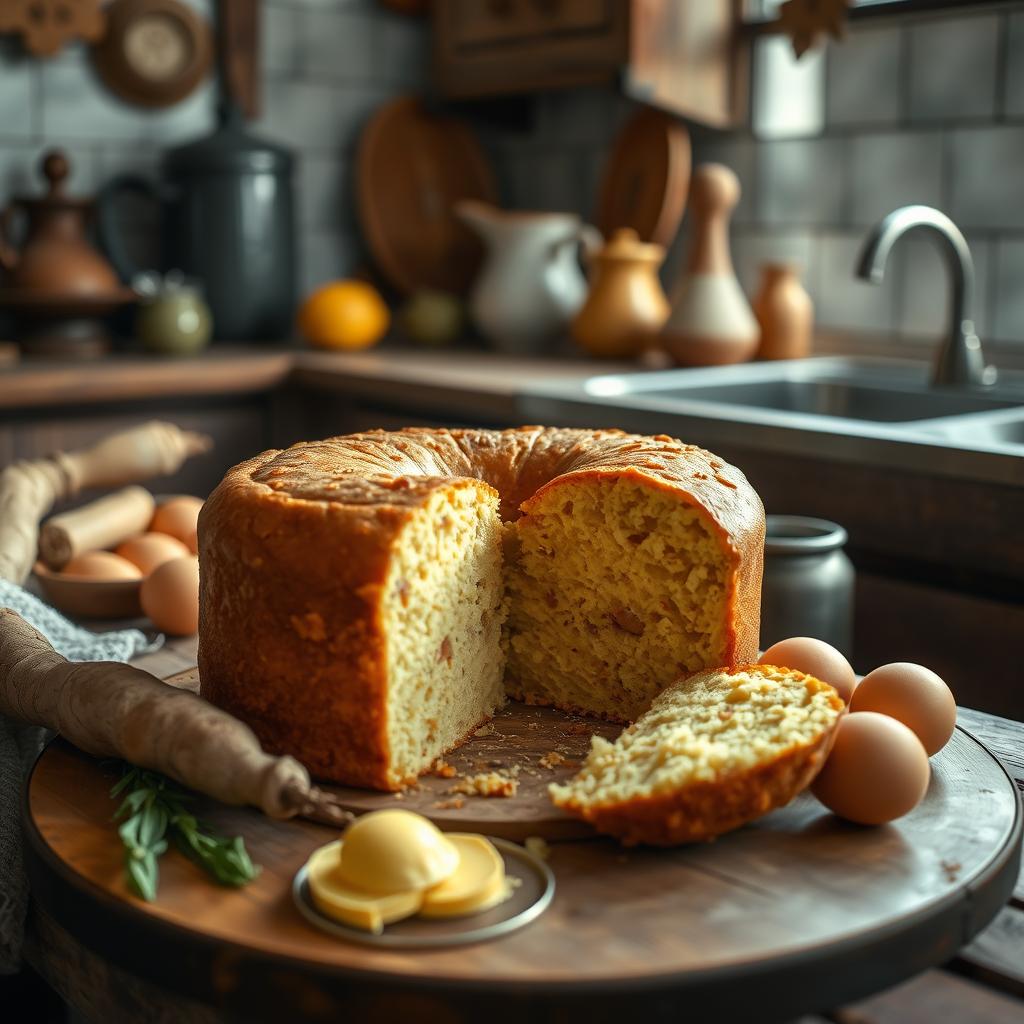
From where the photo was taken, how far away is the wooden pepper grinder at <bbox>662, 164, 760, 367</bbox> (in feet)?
8.53

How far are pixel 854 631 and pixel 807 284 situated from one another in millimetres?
1176

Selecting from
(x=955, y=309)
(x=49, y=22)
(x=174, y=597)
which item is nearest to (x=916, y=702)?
(x=174, y=597)

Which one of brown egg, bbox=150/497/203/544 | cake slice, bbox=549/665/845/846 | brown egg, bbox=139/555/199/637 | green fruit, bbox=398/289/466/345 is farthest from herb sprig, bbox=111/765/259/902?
green fruit, bbox=398/289/466/345

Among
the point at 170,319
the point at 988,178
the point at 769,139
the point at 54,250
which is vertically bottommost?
the point at 170,319

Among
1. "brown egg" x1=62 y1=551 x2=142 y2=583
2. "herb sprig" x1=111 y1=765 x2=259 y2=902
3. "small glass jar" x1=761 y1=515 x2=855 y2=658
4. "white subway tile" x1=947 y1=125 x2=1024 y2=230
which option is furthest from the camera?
"white subway tile" x1=947 y1=125 x2=1024 y2=230

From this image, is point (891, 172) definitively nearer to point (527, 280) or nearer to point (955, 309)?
point (955, 309)

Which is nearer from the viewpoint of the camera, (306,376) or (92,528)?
(92,528)

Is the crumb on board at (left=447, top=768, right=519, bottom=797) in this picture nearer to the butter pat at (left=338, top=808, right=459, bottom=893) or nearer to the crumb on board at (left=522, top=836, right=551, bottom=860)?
the crumb on board at (left=522, top=836, right=551, bottom=860)

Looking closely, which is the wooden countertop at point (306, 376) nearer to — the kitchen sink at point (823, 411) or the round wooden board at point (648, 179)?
the kitchen sink at point (823, 411)

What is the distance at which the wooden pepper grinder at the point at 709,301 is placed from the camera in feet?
8.53

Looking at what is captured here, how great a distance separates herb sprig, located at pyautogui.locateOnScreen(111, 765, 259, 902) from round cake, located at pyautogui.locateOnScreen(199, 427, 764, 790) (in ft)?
0.41

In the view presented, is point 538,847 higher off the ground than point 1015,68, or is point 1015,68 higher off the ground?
point 1015,68

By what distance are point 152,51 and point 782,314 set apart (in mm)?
1612

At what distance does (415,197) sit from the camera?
353 centimetres
